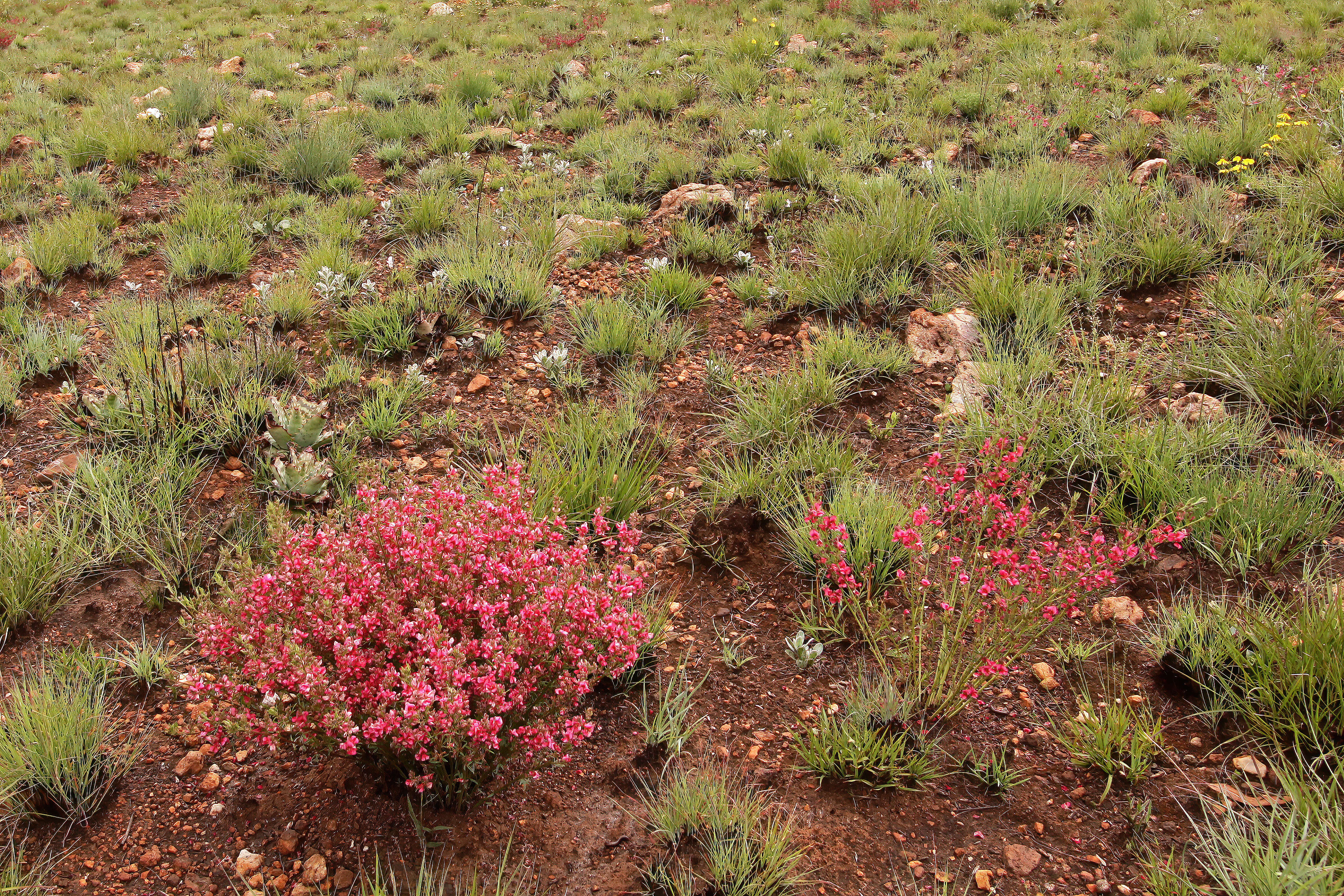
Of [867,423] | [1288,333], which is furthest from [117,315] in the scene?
[1288,333]

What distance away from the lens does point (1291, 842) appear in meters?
2.06

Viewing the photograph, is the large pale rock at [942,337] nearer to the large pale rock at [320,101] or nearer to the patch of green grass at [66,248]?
the patch of green grass at [66,248]

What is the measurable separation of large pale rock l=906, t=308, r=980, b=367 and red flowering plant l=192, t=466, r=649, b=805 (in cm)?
240

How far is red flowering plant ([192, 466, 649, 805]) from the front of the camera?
2.21 metres

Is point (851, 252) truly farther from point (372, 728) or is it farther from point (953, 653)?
point (372, 728)

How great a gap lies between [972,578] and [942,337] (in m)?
1.90

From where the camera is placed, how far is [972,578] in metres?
2.94

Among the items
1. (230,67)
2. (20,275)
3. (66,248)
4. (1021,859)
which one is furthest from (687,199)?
(230,67)

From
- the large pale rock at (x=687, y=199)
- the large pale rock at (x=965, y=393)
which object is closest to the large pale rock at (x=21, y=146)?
the large pale rock at (x=687, y=199)

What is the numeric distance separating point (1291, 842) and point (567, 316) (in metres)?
3.85

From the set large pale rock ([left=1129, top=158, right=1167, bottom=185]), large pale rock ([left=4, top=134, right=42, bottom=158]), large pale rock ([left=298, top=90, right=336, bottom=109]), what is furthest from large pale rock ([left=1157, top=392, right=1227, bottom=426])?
large pale rock ([left=4, top=134, right=42, bottom=158])

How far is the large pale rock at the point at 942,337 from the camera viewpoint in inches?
173

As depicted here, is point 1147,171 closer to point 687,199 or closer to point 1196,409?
point 1196,409

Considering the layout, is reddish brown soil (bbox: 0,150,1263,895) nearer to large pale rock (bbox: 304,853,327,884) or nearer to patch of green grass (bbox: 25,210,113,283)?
large pale rock (bbox: 304,853,327,884)
